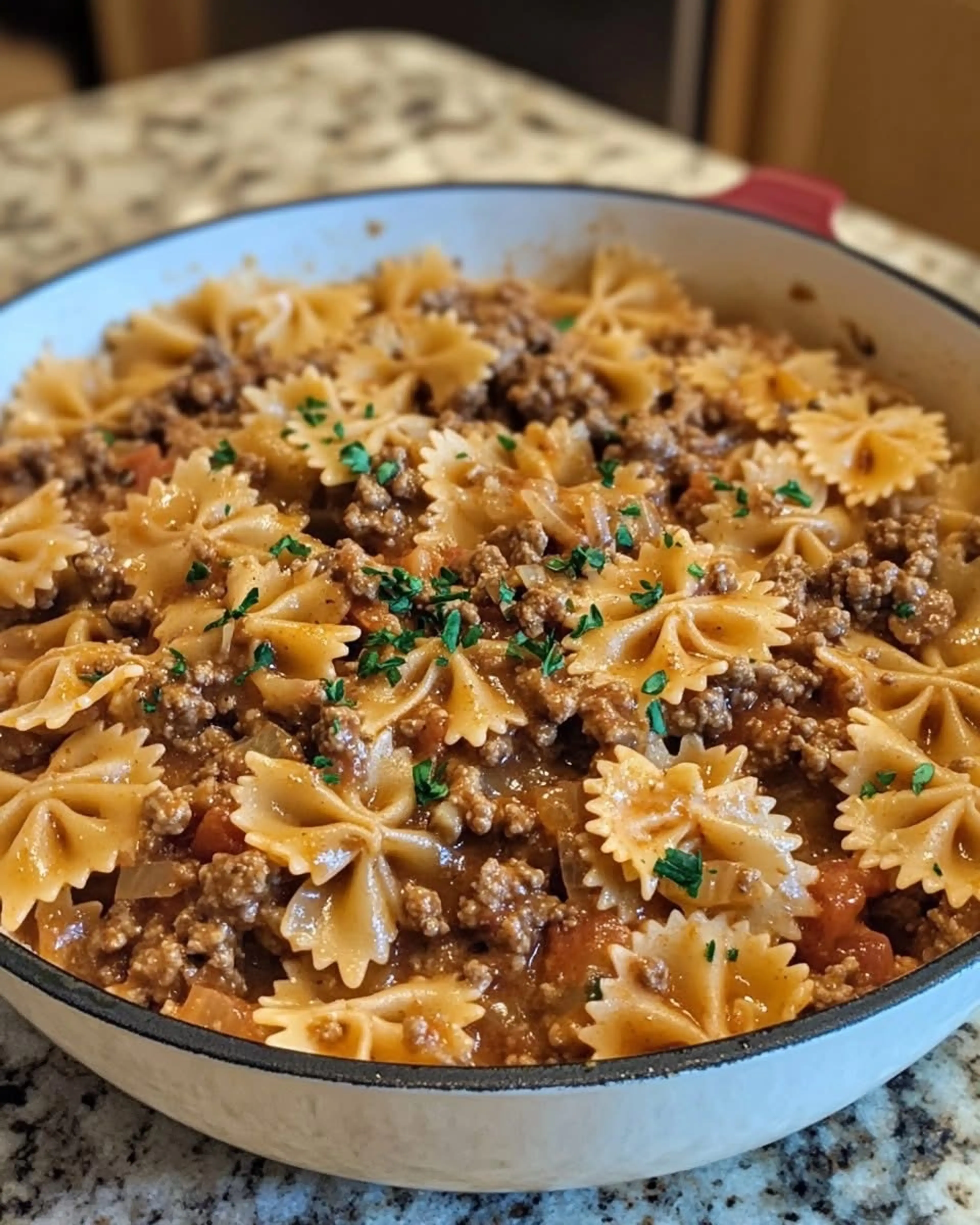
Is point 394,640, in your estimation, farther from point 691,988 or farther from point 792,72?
point 792,72

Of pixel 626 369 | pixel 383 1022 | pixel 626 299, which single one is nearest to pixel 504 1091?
pixel 383 1022

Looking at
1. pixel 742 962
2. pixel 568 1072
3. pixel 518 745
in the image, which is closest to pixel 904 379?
pixel 518 745

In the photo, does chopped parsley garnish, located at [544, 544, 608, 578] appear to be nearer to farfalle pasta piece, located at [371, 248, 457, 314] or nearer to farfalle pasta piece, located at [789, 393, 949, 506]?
farfalle pasta piece, located at [789, 393, 949, 506]

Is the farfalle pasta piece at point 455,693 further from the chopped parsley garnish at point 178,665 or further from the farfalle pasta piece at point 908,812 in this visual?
the farfalle pasta piece at point 908,812

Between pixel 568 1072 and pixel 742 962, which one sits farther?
pixel 742 962

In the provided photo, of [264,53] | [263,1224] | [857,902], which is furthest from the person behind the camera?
[264,53]

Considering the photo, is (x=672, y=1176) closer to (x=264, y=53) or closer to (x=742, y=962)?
(x=742, y=962)

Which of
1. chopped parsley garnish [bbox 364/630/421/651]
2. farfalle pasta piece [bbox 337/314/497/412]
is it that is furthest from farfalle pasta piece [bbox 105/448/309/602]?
farfalle pasta piece [bbox 337/314/497/412]
